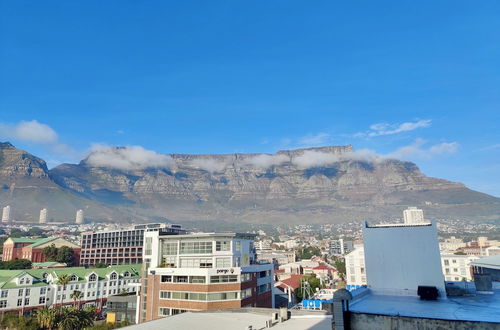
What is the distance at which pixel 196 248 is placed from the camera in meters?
59.1

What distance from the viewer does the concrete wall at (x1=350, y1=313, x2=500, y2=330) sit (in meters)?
13.1

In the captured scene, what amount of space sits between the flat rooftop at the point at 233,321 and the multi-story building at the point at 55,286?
134 feet

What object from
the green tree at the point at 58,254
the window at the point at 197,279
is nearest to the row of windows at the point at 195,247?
the window at the point at 197,279

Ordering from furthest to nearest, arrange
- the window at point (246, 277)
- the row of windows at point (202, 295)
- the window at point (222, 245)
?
1. the window at point (222, 245)
2. the window at point (246, 277)
3. the row of windows at point (202, 295)

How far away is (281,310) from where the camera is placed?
32.1 meters

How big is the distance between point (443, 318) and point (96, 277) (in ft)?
330

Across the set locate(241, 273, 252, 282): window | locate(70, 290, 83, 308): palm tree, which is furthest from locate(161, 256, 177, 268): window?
locate(70, 290, 83, 308): palm tree

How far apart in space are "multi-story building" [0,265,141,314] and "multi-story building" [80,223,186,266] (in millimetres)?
52243

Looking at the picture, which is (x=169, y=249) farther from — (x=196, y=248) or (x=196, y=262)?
(x=196, y=262)

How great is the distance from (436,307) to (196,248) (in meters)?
46.9

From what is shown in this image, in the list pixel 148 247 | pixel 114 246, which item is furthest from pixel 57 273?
pixel 114 246

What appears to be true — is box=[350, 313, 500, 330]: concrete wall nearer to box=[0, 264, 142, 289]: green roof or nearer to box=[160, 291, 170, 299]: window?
box=[160, 291, 170, 299]: window

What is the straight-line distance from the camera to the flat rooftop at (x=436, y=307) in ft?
47.6

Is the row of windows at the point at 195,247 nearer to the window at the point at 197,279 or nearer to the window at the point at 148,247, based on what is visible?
the window at the point at 148,247
